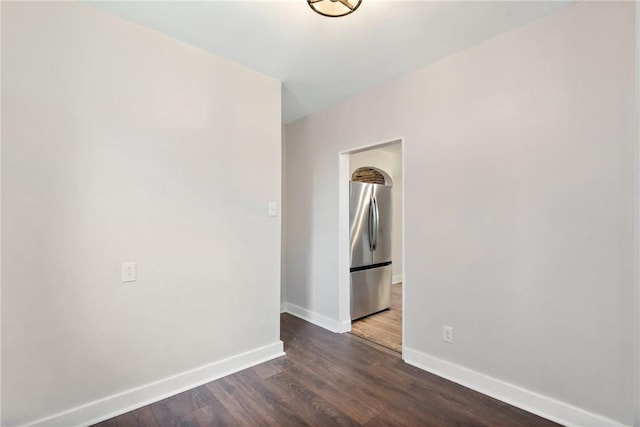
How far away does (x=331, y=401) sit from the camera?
2.00 meters

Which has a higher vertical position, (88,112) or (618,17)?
(618,17)

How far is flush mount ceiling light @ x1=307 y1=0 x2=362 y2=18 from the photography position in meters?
1.53

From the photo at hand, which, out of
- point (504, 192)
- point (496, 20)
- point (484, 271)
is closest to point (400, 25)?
point (496, 20)

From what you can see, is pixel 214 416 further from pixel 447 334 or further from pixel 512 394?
pixel 512 394

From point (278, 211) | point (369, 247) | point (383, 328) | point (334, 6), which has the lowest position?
point (383, 328)

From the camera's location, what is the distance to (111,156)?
1.84 meters

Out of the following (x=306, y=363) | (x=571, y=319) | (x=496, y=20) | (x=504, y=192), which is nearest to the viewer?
(x=571, y=319)

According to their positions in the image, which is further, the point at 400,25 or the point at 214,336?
the point at 214,336

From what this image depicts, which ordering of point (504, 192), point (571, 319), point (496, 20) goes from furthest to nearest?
point (504, 192), point (496, 20), point (571, 319)

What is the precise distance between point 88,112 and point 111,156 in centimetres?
28

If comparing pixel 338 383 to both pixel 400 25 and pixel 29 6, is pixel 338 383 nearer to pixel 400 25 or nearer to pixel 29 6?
pixel 400 25

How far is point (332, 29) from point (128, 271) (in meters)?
2.14

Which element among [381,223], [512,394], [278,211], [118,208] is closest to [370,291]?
[381,223]

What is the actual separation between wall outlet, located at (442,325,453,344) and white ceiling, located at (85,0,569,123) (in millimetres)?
2195
